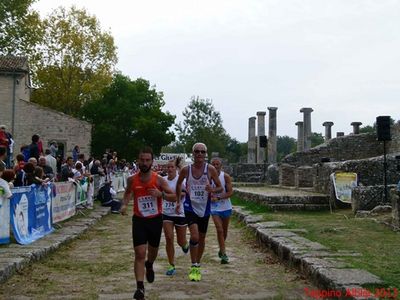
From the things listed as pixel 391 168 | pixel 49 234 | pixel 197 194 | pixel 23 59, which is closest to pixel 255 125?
pixel 23 59

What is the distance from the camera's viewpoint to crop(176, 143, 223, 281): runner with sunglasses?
24.6 feet

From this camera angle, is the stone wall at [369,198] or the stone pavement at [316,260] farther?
the stone wall at [369,198]

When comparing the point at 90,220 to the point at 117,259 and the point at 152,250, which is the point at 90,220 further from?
the point at 152,250

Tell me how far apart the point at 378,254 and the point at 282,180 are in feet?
57.3

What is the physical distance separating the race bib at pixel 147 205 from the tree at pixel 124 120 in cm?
3704

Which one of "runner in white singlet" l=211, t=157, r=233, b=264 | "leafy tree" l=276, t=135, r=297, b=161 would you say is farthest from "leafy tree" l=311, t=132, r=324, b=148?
"runner in white singlet" l=211, t=157, r=233, b=264

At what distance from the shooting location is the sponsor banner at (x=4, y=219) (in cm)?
909

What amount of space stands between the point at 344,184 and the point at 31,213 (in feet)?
31.7

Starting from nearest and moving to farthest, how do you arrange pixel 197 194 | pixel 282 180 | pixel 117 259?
1. pixel 197 194
2. pixel 117 259
3. pixel 282 180

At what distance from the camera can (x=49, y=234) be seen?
446 inches

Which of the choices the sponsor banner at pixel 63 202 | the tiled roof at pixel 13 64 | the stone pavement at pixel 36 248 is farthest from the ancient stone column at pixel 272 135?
the stone pavement at pixel 36 248

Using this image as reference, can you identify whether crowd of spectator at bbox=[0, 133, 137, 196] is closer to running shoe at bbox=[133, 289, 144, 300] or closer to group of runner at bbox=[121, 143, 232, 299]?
group of runner at bbox=[121, 143, 232, 299]

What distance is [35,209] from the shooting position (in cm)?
Result: 1072

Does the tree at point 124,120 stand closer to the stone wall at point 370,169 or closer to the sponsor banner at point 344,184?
the stone wall at point 370,169
